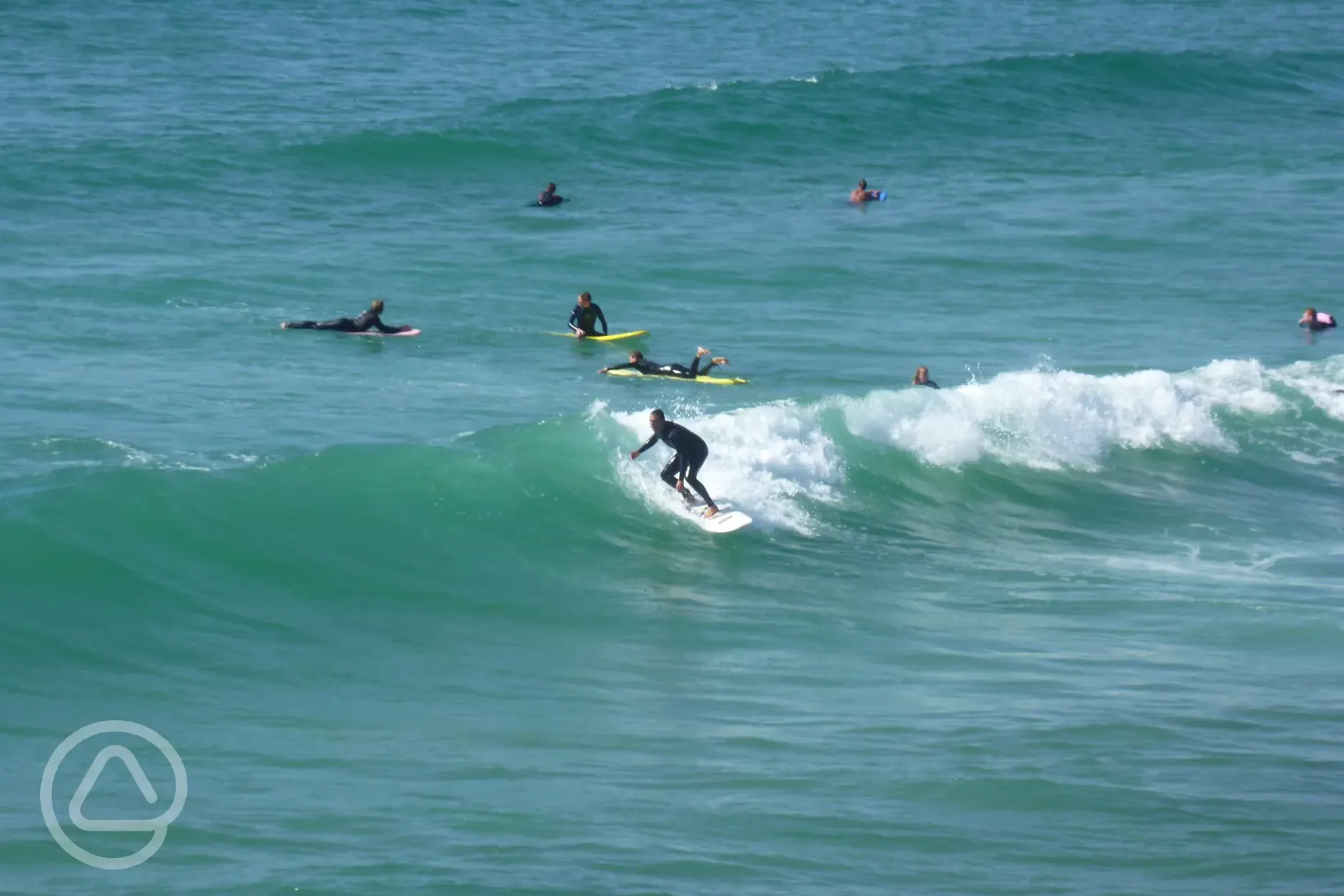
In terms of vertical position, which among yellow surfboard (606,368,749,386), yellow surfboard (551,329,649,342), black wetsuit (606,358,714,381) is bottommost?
yellow surfboard (606,368,749,386)

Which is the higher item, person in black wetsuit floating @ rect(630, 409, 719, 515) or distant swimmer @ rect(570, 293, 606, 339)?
distant swimmer @ rect(570, 293, 606, 339)

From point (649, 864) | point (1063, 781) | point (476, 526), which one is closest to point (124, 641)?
point (476, 526)

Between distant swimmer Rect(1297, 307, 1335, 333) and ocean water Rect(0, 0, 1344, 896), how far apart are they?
453 mm

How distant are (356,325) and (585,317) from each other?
385cm

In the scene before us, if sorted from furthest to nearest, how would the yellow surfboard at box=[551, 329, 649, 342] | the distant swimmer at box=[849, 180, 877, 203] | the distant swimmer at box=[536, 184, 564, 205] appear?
the distant swimmer at box=[849, 180, 877, 203] → the distant swimmer at box=[536, 184, 564, 205] → the yellow surfboard at box=[551, 329, 649, 342]

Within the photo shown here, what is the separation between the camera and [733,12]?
63.0 m

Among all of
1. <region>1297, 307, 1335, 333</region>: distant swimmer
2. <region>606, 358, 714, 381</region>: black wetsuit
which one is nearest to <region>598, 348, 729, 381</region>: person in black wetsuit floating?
<region>606, 358, 714, 381</region>: black wetsuit

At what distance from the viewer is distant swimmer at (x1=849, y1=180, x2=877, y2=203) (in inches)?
1563

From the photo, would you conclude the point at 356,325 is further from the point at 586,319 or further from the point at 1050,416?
the point at 1050,416

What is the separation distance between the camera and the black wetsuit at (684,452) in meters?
18.1

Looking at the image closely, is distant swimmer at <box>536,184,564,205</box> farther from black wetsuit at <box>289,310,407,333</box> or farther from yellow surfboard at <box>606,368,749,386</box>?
yellow surfboard at <box>606,368,749,386</box>

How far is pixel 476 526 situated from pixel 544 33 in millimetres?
42239

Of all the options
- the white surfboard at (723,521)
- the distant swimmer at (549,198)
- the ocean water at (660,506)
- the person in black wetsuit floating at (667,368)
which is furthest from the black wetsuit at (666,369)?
the distant swimmer at (549,198)

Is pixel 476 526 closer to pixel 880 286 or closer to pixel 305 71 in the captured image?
pixel 880 286
